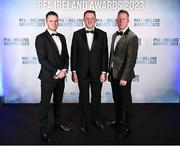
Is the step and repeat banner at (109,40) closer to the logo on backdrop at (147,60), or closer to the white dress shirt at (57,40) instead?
the logo on backdrop at (147,60)

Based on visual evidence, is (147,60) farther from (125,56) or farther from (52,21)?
(52,21)

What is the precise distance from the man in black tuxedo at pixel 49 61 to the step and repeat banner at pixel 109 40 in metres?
1.45

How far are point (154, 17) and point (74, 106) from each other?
7.56ft

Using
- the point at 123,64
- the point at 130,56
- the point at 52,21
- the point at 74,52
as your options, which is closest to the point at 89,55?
the point at 74,52

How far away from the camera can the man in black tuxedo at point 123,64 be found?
369cm

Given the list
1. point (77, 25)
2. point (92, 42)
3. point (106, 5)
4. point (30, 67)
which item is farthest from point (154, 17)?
point (30, 67)

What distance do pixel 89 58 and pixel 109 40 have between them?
4.70 ft

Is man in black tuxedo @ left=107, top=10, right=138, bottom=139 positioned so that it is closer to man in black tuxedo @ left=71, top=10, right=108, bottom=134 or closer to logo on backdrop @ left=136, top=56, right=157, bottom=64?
man in black tuxedo @ left=71, top=10, right=108, bottom=134

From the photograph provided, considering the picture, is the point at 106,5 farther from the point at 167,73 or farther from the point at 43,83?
the point at 43,83

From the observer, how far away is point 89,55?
391cm

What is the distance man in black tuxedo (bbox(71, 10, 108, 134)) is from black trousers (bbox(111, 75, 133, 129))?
0.25 metres

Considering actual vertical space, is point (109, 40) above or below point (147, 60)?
above

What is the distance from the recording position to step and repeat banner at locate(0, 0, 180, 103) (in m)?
5.10

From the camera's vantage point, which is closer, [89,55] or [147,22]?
[89,55]
